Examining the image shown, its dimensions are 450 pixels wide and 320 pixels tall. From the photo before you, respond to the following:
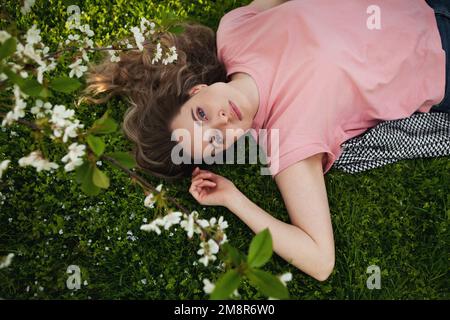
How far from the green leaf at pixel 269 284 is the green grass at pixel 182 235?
1222 millimetres

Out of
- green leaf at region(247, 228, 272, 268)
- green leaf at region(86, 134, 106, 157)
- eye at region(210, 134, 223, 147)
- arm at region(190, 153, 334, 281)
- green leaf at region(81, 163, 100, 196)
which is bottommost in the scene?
arm at region(190, 153, 334, 281)

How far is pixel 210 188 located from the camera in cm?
274

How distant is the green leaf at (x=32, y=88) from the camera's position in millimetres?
1622

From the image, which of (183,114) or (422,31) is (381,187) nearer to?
(422,31)

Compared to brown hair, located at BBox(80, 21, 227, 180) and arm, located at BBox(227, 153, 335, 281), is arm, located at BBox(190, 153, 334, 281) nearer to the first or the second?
arm, located at BBox(227, 153, 335, 281)

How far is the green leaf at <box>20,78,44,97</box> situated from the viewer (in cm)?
162

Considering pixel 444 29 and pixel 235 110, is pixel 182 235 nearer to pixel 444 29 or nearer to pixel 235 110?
pixel 235 110

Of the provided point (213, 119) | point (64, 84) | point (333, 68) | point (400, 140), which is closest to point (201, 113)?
point (213, 119)

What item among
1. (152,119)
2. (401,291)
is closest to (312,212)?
(401,291)

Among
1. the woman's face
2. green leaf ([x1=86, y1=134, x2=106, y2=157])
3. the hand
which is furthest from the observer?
the hand

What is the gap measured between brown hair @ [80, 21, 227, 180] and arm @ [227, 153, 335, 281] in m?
0.63

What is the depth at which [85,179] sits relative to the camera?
1661 millimetres

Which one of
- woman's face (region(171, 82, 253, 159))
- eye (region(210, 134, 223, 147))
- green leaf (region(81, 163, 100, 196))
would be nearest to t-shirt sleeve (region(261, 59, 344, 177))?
woman's face (region(171, 82, 253, 159))

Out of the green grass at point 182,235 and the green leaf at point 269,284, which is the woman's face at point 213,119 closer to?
the green grass at point 182,235
